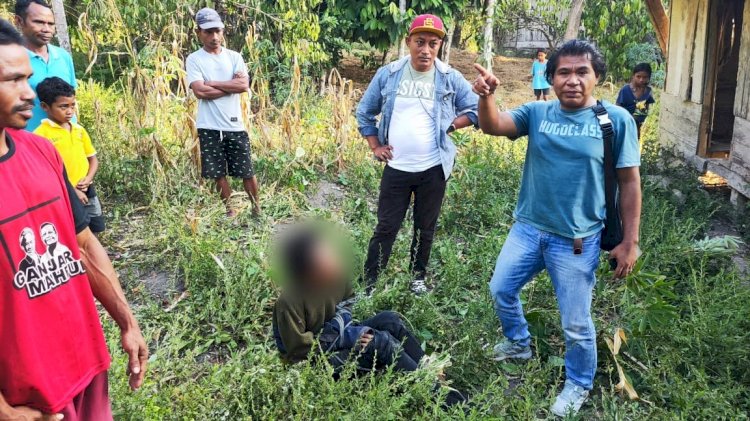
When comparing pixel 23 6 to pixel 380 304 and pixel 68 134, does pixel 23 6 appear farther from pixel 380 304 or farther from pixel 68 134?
pixel 380 304

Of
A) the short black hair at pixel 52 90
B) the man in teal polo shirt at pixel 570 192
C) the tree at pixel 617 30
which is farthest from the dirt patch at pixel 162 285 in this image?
the tree at pixel 617 30

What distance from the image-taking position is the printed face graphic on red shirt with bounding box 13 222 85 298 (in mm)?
1462

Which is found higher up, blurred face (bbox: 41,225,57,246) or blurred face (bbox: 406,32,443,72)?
blurred face (bbox: 406,32,443,72)

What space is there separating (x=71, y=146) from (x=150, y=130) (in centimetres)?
198

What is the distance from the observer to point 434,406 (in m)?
2.45

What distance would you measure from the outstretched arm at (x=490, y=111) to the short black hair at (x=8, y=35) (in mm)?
1682

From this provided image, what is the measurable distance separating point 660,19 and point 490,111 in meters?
6.57

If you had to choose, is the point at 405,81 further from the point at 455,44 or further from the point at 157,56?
the point at 455,44

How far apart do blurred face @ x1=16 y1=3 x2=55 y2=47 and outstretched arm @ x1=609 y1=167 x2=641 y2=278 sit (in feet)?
11.0

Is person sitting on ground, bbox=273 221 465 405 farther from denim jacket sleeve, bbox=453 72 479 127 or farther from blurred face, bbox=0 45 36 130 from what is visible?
denim jacket sleeve, bbox=453 72 479 127

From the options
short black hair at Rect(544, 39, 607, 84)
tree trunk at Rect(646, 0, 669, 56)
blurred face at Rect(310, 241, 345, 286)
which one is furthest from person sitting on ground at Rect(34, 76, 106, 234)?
tree trunk at Rect(646, 0, 669, 56)

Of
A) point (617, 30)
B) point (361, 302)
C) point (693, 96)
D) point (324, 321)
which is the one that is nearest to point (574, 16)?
point (617, 30)

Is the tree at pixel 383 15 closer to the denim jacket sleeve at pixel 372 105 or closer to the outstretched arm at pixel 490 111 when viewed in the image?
the denim jacket sleeve at pixel 372 105

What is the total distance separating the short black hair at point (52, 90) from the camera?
3338 mm
